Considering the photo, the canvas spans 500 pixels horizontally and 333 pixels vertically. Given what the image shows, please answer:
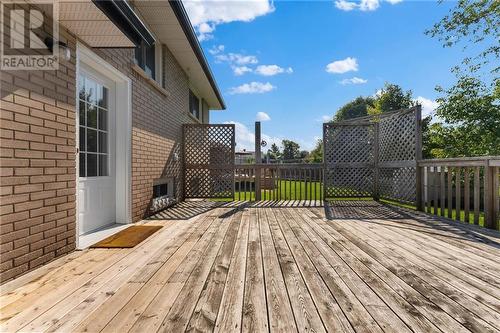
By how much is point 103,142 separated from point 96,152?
262 mm

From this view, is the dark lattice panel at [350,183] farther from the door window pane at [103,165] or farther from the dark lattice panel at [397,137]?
the door window pane at [103,165]

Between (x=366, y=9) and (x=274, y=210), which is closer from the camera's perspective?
(x=274, y=210)

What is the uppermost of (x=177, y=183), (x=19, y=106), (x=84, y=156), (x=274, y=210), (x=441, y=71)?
(x=441, y=71)

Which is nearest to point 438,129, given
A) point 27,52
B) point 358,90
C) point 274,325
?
point 274,325

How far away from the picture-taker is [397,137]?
5754mm

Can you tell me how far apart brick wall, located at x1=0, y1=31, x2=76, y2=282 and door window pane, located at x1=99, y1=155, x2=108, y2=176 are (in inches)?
38.5

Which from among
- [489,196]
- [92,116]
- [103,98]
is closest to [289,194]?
[489,196]

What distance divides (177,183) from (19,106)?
14.2 ft

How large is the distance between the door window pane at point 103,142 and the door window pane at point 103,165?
9 cm

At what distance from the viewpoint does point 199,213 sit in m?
4.96

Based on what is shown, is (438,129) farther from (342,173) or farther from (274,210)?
(274,210)

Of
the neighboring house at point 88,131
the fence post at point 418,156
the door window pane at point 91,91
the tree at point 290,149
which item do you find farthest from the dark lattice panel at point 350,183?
the tree at point 290,149

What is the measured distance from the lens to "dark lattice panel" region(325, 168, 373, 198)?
21.9ft

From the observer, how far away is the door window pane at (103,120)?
361 centimetres
